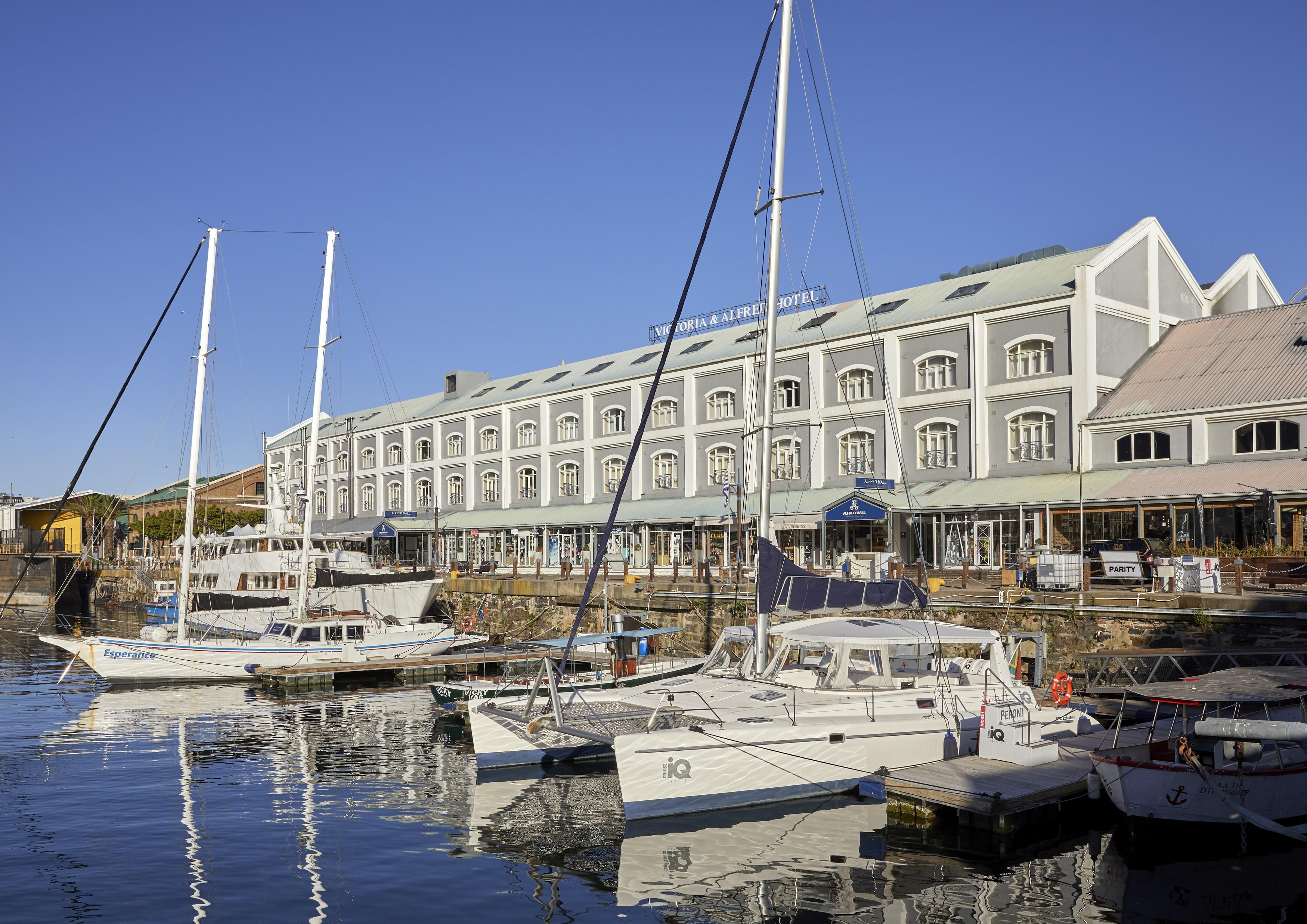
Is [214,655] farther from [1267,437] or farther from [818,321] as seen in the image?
[1267,437]

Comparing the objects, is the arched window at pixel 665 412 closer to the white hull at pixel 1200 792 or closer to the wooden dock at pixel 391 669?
the wooden dock at pixel 391 669

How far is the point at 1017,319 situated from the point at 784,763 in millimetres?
30516

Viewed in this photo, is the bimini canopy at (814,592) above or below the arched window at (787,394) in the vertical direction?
below

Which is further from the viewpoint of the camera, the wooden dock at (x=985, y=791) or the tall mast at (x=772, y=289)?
the tall mast at (x=772, y=289)

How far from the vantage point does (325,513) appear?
8488 centimetres

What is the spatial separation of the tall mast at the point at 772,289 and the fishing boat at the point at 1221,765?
6.79m

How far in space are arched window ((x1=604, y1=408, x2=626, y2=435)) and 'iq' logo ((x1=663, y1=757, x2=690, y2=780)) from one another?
4308 centimetres

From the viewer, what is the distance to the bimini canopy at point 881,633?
19422 millimetres

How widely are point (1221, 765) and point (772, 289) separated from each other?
38.6ft

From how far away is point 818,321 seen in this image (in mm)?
53406

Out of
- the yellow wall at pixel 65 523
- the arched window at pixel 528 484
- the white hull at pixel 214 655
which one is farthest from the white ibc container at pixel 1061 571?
the yellow wall at pixel 65 523

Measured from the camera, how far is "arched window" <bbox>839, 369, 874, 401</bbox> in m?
47.7

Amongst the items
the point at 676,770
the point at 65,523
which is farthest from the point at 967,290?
the point at 65,523

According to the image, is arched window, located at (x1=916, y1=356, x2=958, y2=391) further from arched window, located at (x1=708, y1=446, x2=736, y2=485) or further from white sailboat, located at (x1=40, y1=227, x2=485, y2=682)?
white sailboat, located at (x1=40, y1=227, x2=485, y2=682)
